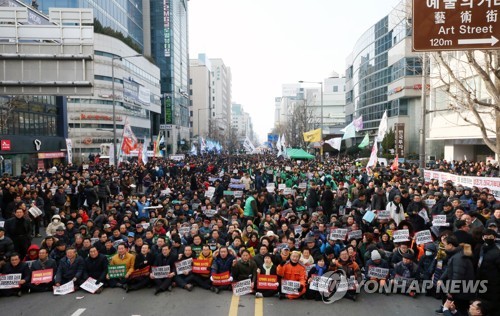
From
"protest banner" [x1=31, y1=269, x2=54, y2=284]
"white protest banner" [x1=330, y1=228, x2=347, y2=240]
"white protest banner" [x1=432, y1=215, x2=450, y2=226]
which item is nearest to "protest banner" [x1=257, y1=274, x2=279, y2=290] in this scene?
"white protest banner" [x1=330, y1=228, x2=347, y2=240]

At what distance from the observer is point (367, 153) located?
4906 centimetres

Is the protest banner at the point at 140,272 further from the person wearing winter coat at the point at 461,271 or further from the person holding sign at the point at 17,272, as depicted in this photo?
the person wearing winter coat at the point at 461,271

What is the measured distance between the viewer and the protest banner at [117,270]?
9.02 meters

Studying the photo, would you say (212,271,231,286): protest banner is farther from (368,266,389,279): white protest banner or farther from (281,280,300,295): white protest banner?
(368,266,389,279): white protest banner

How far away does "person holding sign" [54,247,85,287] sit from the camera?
8961mm

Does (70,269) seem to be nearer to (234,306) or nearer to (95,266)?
(95,266)

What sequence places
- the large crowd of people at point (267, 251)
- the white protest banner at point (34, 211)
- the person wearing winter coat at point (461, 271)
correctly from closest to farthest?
the person wearing winter coat at point (461, 271), the large crowd of people at point (267, 251), the white protest banner at point (34, 211)

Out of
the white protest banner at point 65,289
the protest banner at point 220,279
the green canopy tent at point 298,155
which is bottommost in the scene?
the white protest banner at point 65,289

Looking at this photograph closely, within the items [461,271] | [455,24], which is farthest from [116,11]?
[461,271]

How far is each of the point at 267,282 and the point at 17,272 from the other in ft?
16.7

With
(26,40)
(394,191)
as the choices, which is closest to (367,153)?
(394,191)

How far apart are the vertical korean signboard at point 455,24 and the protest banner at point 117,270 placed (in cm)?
701

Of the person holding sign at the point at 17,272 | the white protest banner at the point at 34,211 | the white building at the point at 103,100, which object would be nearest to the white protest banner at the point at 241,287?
the person holding sign at the point at 17,272

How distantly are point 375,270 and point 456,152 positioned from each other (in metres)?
29.0
